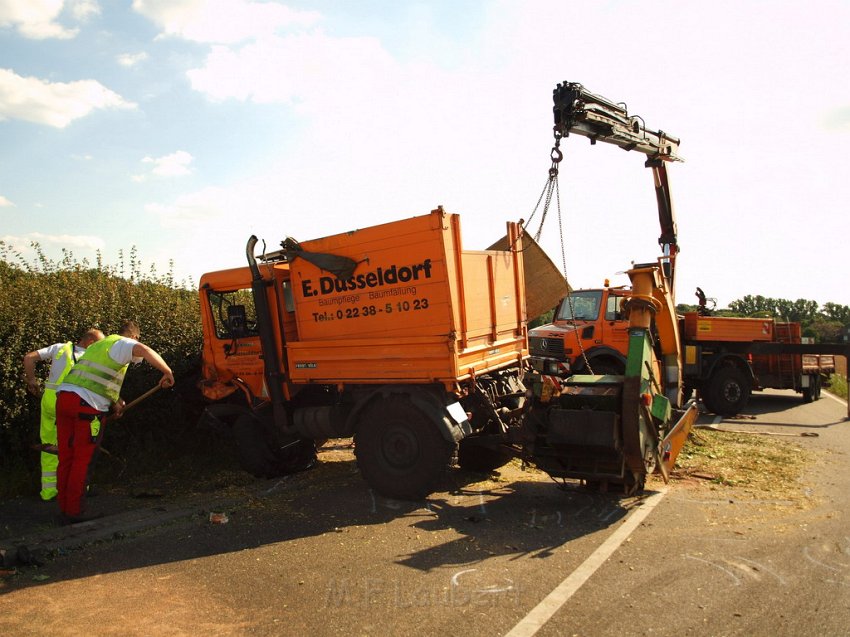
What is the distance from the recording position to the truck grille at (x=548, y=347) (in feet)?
38.4

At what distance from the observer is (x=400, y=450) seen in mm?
6293

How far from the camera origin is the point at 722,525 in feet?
17.5

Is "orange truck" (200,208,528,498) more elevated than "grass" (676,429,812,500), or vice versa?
"orange truck" (200,208,528,498)

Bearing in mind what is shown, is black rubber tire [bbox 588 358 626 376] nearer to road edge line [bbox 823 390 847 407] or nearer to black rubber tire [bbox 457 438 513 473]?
black rubber tire [bbox 457 438 513 473]

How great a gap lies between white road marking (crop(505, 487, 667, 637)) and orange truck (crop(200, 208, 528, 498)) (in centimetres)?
168

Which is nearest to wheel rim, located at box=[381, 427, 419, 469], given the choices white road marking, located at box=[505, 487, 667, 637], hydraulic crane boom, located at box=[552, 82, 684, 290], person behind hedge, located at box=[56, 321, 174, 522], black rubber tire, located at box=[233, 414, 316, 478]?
black rubber tire, located at box=[233, 414, 316, 478]

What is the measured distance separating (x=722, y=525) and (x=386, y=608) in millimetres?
3107

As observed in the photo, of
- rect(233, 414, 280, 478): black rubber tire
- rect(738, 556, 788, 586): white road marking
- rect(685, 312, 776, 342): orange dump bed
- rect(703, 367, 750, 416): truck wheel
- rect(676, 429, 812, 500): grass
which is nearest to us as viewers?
rect(738, 556, 788, 586): white road marking

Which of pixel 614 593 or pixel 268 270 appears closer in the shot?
pixel 614 593

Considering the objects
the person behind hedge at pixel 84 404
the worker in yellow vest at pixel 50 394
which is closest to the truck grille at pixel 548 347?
the person behind hedge at pixel 84 404

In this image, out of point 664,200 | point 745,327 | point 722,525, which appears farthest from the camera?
point 745,327

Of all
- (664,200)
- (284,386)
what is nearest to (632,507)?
(284,386)

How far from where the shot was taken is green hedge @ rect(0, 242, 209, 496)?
675cm

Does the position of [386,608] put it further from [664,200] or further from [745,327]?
[745,327]
